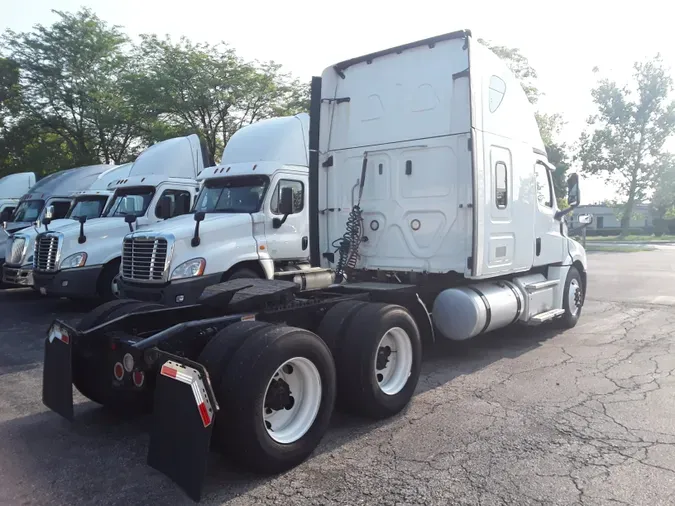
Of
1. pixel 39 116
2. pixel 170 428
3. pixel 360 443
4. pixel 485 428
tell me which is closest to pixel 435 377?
pixel 485 428

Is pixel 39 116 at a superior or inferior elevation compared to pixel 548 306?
superior

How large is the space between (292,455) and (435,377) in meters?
2.78

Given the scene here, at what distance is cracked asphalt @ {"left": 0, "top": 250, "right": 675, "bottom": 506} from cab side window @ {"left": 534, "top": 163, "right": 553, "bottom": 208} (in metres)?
2.56

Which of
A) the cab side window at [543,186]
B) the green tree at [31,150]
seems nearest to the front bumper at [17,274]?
the cab side window at [543,186]

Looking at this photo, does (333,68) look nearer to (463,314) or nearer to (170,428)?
(463,314)

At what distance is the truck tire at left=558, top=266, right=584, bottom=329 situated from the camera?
30.1ft

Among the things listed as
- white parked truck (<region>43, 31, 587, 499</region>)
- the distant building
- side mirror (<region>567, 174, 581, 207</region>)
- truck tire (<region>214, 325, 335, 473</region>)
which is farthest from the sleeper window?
the distant building

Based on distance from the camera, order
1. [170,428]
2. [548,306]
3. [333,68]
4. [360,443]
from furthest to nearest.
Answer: [548,306] → [333,68] → [360,443] → [170,428]

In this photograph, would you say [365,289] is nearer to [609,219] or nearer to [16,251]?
[16,251]

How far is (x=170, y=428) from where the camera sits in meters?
3.65

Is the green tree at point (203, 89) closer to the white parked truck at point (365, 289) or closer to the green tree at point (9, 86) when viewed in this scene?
the green tree at point (9, 86)

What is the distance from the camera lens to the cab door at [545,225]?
8578 millimetres

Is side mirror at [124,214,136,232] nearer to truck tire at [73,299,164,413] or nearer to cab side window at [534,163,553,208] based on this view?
truck tire at [73,299,164,413]

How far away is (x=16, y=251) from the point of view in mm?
12758
